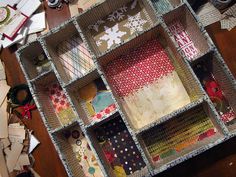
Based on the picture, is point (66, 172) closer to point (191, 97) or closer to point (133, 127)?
point (133, 127)

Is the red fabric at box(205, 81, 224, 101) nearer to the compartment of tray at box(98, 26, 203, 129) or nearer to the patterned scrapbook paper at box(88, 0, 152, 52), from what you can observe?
the compartment of tray at box(98, 26, 203, 129)

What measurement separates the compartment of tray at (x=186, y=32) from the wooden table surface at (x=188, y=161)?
0.18 meters

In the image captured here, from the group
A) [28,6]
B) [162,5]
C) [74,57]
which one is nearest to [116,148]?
[74,57]

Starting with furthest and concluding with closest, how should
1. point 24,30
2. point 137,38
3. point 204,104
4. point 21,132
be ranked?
point 24,30, point 21,132, point 137,38, point 204,104

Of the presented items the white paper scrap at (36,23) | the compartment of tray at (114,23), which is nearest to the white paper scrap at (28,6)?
the white paper scrap at (36,23)

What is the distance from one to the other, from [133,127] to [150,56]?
0.64 metres

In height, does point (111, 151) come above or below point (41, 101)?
below

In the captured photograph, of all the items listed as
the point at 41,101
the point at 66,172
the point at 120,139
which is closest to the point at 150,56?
the point at 120,139

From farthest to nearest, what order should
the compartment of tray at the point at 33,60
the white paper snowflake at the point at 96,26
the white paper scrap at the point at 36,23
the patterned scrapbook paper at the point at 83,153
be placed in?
the white paper scrap at the point at 36,23, the white paper snowflake at the point at 96,26, the compartment of tray at the point at 33,60, the patterned scrapbook paper at the point at 83,153

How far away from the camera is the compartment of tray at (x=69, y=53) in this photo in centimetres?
315

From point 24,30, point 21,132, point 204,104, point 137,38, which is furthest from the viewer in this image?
point 24,30

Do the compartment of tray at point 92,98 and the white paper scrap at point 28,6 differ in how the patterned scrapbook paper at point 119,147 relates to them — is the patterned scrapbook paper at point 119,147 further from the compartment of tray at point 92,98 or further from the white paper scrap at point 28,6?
the white paper scrap at point 28,6

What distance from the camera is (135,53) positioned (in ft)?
10.2

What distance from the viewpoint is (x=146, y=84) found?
120 inches
